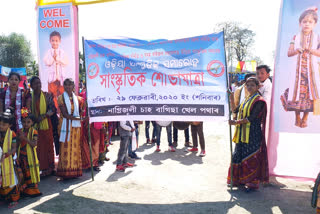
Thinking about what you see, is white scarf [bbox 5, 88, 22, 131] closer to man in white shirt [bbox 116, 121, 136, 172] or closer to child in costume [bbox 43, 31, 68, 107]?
child in costume [bbox 43, 31, 68, 107]

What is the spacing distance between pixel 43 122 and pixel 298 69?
15.1 ft

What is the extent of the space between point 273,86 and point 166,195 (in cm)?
254

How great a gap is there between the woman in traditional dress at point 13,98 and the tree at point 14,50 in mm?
55460

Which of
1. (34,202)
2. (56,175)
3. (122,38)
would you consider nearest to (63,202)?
(34,202)

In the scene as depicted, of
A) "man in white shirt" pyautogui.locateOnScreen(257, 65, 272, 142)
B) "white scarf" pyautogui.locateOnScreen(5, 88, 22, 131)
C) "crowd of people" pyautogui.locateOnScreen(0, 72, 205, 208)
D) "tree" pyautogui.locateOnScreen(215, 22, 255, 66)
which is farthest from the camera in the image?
"tree" pyautogui.locateOnScreen(215, 22, 255, 66)

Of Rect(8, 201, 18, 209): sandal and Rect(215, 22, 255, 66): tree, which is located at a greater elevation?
Rect(215, 22, 255, 66): tree

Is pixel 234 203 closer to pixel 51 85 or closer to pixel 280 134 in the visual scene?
pixel 280 134

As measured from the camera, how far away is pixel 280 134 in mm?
4504

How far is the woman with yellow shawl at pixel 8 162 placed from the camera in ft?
11.9

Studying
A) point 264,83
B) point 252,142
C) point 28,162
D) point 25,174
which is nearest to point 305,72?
point 264,83

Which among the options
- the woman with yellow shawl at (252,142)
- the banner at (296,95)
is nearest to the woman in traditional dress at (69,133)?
the woman with yellow shawl at (252,142)

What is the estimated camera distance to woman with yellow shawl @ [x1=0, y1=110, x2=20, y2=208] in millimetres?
3613

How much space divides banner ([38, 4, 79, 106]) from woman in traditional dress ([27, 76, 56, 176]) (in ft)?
1.94

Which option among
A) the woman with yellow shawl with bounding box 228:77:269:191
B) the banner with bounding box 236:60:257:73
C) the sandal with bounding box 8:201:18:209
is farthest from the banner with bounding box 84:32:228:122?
the banner with bounding box 236:60:257:73
